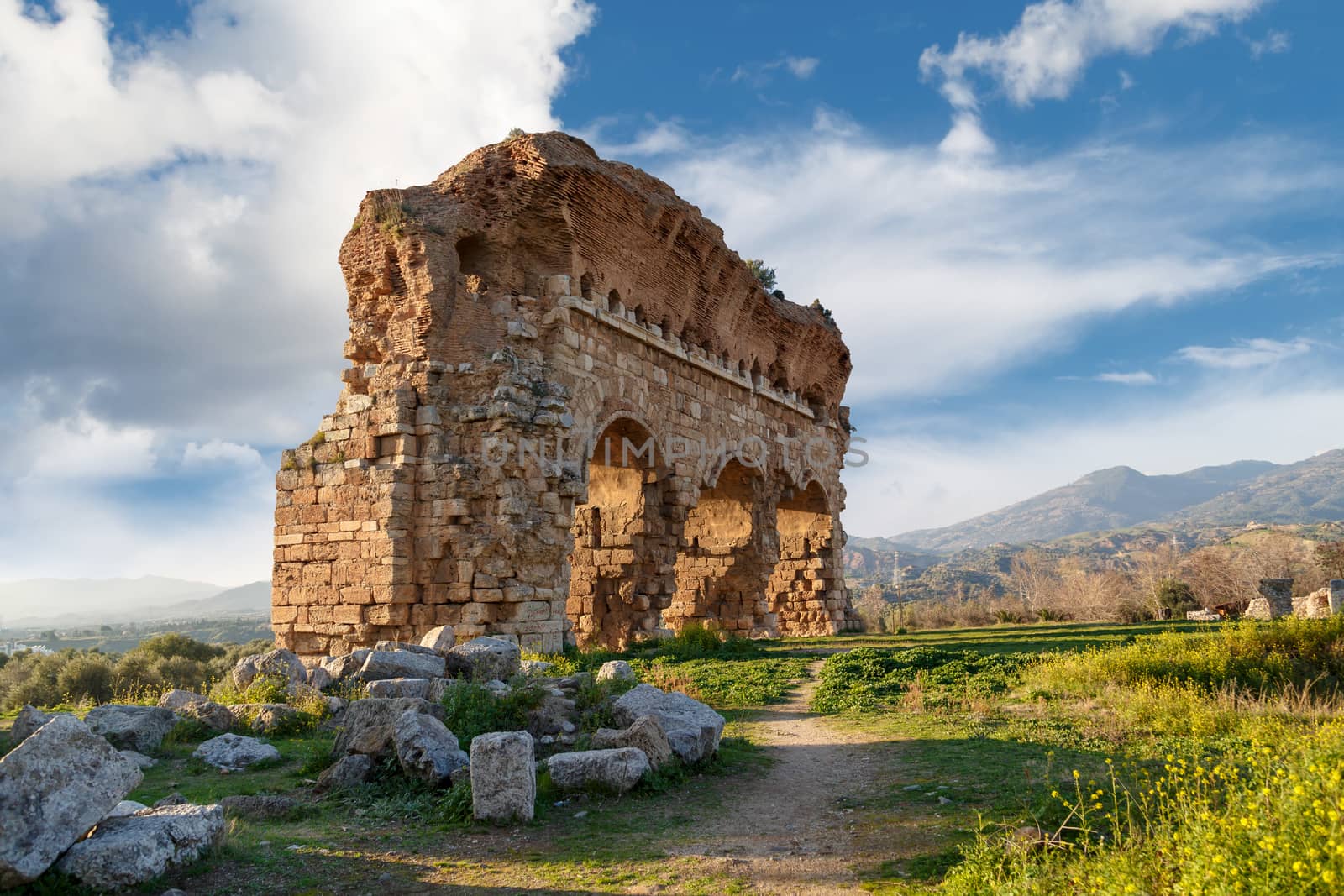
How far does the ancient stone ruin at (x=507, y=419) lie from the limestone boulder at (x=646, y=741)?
675 centimetres

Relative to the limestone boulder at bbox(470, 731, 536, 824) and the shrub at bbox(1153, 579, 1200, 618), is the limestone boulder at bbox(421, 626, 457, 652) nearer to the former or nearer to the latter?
the limestone boulder at bbox(470, 731, 536, 824)

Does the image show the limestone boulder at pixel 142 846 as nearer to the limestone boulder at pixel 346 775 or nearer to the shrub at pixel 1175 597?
the limestone boulder at pixel 346 775

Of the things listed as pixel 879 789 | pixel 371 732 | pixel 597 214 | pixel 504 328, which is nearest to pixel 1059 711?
pixel 879 789

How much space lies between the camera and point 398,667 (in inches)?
360

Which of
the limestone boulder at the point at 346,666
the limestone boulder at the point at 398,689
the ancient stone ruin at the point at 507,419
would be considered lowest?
the limestone boulder at the point at 398,689

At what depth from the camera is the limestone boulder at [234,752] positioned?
7.13 metres

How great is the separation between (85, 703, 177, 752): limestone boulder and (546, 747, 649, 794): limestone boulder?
3656 mm

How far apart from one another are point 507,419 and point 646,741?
7.74 meters

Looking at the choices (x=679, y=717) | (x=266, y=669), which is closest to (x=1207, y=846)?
(x=679, y=717)

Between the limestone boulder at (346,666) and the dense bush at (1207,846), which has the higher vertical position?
the limestone boulder at (346,666)

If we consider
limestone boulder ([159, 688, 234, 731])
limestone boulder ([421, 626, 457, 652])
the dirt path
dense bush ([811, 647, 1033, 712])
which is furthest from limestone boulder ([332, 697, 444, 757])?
dense bush ([811, 647, 1033, 712])

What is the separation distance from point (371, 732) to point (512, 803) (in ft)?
5.12

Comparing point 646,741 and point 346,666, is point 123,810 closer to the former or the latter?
point 646,741

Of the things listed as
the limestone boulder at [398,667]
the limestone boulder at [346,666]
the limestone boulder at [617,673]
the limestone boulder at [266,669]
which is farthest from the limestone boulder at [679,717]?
the limestone boulder at [266,669]
